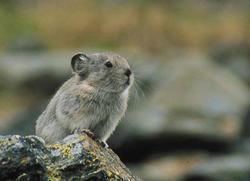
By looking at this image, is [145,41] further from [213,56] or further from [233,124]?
[233,124]

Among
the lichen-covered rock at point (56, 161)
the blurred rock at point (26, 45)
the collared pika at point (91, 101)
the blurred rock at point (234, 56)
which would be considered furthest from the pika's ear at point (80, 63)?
the blurred rock at point (26, 45)

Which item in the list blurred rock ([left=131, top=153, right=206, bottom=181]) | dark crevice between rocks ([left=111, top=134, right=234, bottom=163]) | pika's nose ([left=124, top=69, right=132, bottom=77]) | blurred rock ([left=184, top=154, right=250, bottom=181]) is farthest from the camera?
dark crevice between rocks ([left=111, top=134, right=234, bottom=163])

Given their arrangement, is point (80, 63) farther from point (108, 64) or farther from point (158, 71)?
point (158, 71)

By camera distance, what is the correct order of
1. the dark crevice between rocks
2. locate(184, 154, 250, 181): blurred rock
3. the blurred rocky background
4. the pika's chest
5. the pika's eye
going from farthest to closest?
1. the dark crevice between rocks
2. the blurred rocky background
3. locate(184, 154, 250, 181): blurred rock
4. the pika's eye
5. the pika's chest

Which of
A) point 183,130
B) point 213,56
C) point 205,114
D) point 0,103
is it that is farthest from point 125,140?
point 213,56

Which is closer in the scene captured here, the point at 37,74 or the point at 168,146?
the point at 168,146

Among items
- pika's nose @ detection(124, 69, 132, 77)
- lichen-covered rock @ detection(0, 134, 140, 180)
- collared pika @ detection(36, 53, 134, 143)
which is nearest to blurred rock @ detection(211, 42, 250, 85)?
collared pika @ detection(36, 53, 134, 143)

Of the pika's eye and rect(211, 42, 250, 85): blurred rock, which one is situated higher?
rect(211, 42, 250, 85): blurred rock

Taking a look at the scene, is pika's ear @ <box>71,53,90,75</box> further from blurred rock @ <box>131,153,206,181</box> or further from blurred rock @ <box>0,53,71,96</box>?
blurred rock @ <box>0,53,71,96</box>

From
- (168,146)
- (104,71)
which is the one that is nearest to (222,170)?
(168,146)
